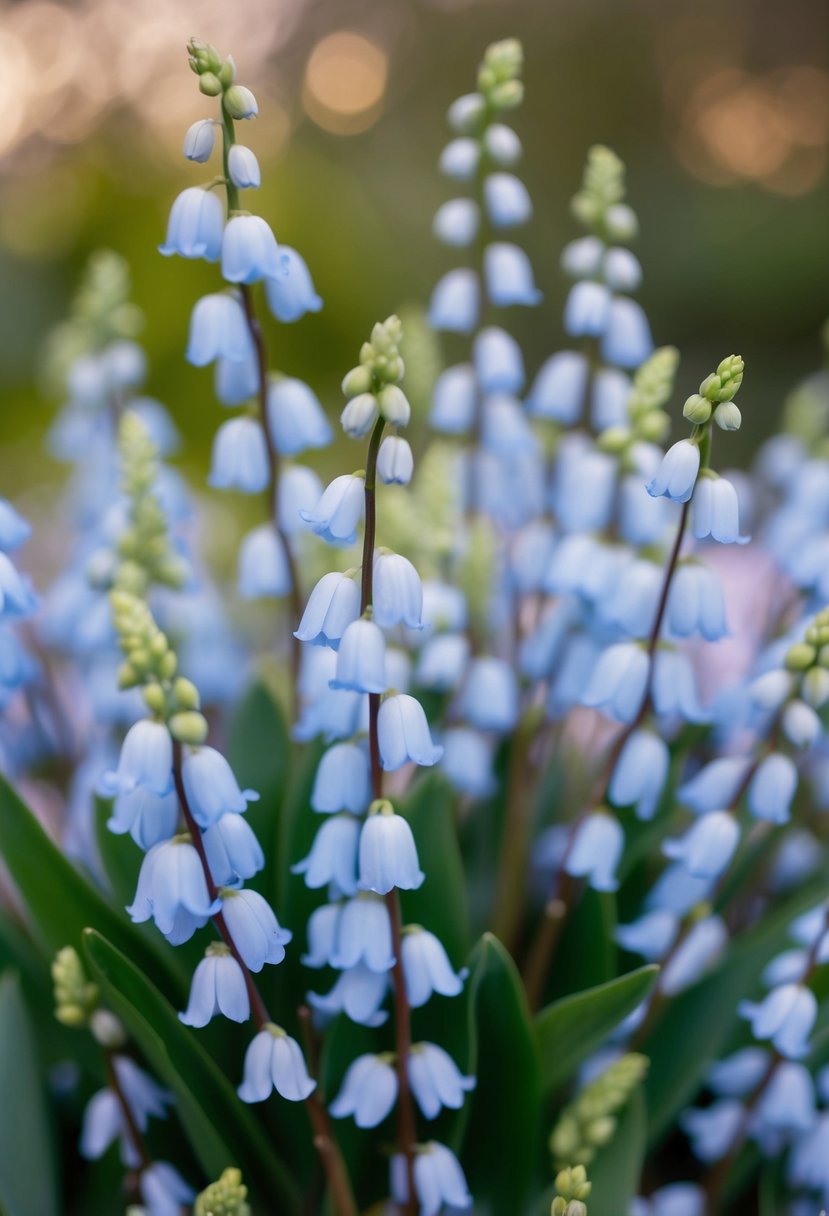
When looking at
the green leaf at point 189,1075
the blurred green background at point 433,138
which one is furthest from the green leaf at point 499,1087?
the blurred green background at point 433,138

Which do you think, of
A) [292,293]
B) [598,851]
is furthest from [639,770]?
[292,293]

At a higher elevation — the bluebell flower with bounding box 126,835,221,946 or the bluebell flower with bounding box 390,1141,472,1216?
the bluebell flower with bounding box 126,835,221,946

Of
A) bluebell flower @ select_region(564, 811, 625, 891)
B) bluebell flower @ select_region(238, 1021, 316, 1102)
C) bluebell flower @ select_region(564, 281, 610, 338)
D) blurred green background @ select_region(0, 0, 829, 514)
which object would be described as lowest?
bluebell flower @ select_region(238, 1021, 316, 1102)

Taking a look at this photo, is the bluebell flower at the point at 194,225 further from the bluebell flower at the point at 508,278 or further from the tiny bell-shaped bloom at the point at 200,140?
the bluebell flower at the point at 508,278

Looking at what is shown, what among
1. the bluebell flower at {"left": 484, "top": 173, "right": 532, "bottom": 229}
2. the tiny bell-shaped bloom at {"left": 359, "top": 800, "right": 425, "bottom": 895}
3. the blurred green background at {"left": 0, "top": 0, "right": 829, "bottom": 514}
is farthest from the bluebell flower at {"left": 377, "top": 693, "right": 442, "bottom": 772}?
the blurred green background at {"left": 0, "top": 0, "right": 829, "bottom": 514}

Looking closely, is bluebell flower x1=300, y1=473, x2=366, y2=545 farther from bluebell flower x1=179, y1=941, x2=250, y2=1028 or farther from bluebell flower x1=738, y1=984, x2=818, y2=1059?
bluebell flower x1=738, y1=984, x2=818, y2=1059

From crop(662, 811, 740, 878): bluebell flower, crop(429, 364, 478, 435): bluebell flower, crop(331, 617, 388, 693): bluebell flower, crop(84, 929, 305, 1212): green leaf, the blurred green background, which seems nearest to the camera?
crop(331, 617, 388, 693): bluebell flower

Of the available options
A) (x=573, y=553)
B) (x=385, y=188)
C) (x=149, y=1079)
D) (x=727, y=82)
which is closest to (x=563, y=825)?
(x=573, y=553)
